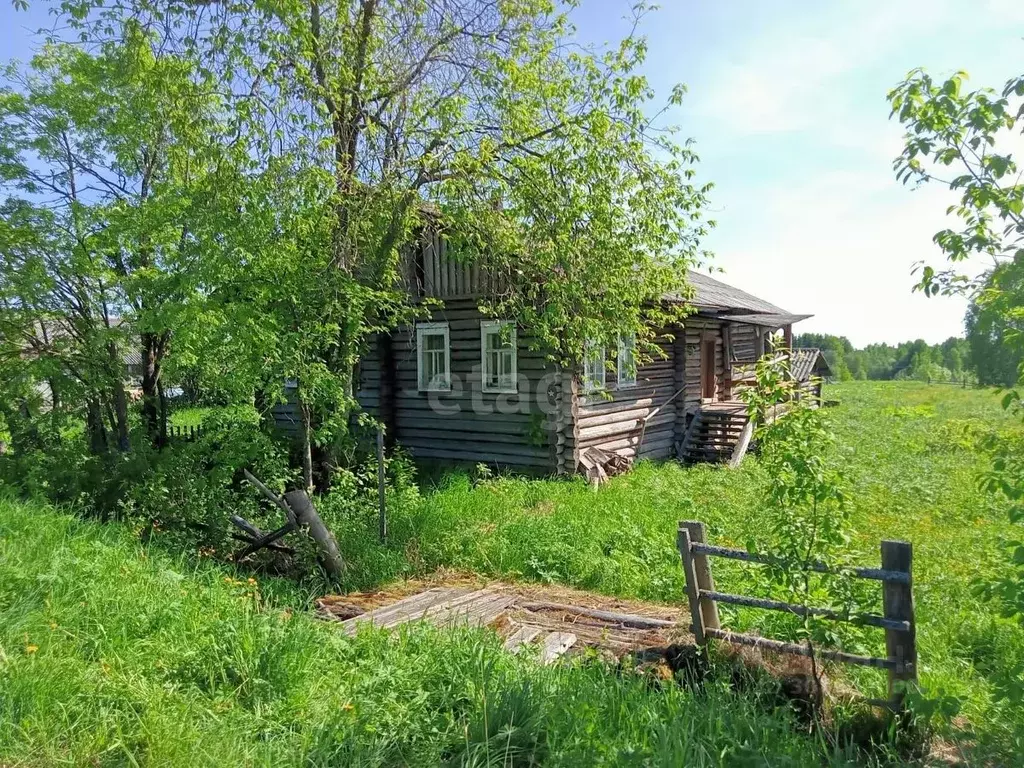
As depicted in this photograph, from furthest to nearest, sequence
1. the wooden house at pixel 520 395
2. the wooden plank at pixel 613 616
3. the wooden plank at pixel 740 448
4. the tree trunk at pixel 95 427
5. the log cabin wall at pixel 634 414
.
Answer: the wooden plank at pixel 740 448 → the log cabin wall at pixel 634 414 → the wooden house at pixel 520 395 → the tree trunk at pixel 95 427 → the wooden plank at pixel 613 616

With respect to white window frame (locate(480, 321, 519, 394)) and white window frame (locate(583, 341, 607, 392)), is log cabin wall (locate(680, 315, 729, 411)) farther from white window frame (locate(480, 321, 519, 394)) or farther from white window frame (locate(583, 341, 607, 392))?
white window frame (locate(480, 321, 519, 394))

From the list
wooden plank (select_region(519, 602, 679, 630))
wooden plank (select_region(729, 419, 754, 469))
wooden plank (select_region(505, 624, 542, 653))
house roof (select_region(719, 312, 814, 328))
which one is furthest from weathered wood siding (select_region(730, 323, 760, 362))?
wooden plank (select_region(505, 624, 542, 653))

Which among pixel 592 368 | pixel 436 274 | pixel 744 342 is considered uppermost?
pixel 436 274

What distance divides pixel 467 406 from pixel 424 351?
5.09ft

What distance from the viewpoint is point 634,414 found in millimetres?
13914

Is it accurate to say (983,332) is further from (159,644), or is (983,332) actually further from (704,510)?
(704,510)

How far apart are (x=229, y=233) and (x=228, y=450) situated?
104 inches

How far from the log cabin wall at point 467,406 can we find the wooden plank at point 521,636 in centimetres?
669

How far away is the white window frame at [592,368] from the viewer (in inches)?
402

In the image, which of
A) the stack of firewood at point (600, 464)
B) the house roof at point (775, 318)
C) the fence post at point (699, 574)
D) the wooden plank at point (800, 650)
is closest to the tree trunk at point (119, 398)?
the stack of firewood at point (600, 464)

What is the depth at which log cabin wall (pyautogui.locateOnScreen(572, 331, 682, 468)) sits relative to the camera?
40.5 feet

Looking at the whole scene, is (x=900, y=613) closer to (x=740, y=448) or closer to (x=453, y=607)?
(x=453, y=607)

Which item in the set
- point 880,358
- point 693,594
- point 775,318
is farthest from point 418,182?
point 880,358

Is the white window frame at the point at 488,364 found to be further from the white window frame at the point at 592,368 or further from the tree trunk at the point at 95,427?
the tree trunk at the point at 95,427
